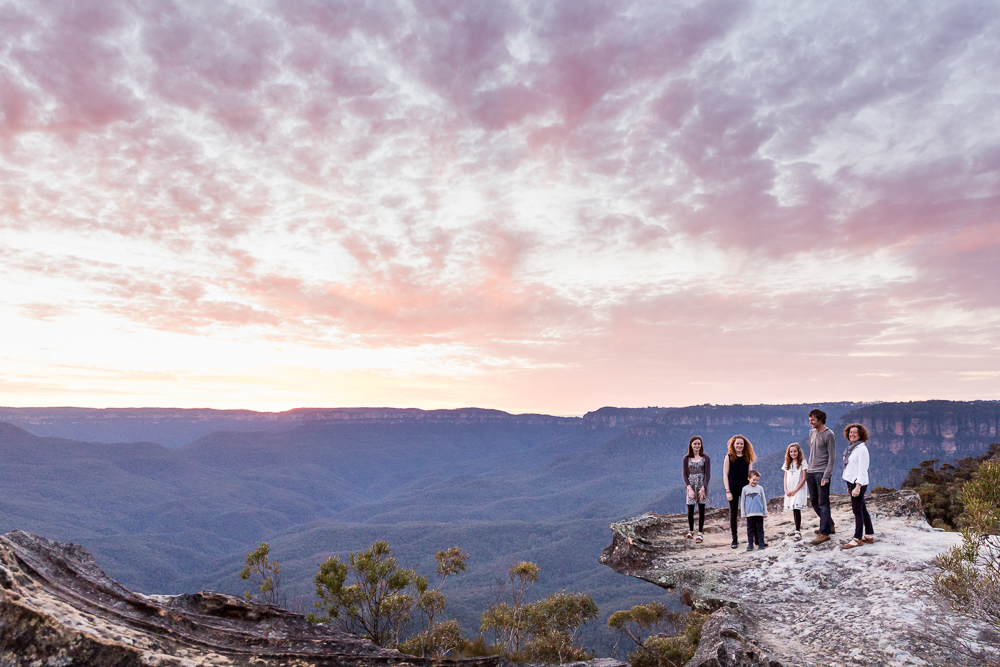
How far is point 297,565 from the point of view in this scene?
18800 cm

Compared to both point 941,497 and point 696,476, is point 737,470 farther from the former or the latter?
point 941,497


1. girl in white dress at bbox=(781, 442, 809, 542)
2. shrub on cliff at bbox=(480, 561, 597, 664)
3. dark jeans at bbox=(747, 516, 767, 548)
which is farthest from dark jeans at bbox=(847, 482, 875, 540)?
shrub on cliff at bbox=(480, 561, 597, 664)

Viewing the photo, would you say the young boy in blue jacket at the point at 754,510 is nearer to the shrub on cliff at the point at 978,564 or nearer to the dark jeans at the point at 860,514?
the dark jeans at the point at 860,514

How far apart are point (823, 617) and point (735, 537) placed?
13.8 feet

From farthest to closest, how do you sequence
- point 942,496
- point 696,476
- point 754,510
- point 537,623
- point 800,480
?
point 942,496
point 537,623
point 696,476
point 800,480
point 754,510

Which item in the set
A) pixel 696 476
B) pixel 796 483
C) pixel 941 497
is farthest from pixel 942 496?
pixel 696 476

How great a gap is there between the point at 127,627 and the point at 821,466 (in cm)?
1436

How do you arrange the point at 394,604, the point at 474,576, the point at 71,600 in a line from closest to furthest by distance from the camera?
the point at 71,600 → the point at 394,604 → the point at 474,576

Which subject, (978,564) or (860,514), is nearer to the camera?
(978,564)

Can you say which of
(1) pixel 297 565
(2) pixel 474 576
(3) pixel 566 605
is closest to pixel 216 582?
(1) pixel 297 565

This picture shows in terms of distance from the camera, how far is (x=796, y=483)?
1344cm

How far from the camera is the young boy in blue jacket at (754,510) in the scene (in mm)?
12531

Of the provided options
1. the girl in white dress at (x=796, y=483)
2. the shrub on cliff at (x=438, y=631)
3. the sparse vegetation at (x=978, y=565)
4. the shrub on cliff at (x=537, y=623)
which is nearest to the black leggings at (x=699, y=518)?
the girl in white dress at (x=796, y=483)

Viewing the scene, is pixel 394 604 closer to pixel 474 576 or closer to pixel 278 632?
pixel 278 632
